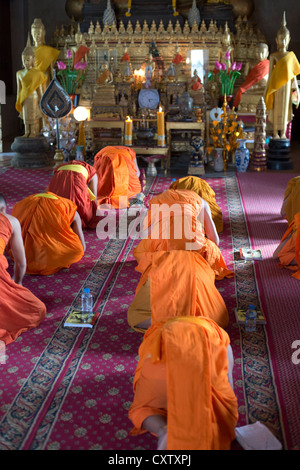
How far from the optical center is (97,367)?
294 centimetres

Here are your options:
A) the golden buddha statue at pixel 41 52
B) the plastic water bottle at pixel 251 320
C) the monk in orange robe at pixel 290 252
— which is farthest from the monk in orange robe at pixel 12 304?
the golden buddha statue at pixel 41 52

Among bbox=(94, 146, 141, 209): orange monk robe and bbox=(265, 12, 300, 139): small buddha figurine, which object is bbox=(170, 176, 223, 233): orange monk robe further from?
bbox=(265, 12, 300, 139): small buddha figurine

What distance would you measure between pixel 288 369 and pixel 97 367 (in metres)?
0.95

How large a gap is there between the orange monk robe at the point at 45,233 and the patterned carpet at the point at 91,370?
9 centimetres

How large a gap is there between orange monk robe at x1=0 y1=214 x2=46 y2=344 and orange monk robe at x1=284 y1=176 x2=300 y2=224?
2.43 m

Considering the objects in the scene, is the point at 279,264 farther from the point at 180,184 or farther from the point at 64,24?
the point at 64,24

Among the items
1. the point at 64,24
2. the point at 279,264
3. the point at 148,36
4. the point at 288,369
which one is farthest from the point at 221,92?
the point at 288,369

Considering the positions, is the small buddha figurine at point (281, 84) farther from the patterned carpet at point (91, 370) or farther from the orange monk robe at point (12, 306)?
the orange monk robe at point (12, 306)

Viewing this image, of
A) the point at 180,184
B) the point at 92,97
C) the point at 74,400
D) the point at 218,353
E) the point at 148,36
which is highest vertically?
the point at 148,36

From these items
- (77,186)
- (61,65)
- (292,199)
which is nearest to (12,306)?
(77,186)

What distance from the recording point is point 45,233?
429cm

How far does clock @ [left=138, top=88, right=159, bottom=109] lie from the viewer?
8.63 meters

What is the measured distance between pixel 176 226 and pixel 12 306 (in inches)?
43.7

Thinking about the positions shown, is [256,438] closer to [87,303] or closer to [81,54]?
[87,303]
